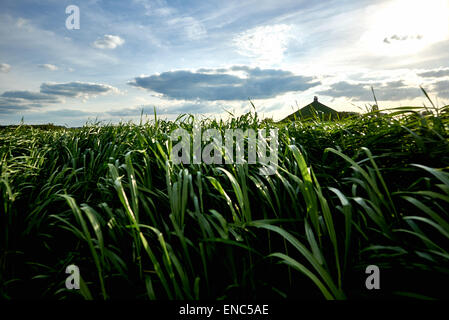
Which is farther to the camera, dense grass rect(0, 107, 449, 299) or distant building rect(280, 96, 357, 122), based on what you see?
distant building rect(280, 96, 357, 122)

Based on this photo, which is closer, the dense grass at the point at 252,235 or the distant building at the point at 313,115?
the dense grass at the point at 252,235

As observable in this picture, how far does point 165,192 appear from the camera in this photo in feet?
5.16

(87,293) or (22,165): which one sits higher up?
(22,165)

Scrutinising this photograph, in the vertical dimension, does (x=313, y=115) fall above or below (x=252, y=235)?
above

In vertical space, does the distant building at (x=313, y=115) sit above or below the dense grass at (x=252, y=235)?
above

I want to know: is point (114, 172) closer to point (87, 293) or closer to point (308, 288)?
point (87, 293)

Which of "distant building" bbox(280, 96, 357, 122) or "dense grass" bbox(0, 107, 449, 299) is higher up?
"distant building" bbox(280, 96, 357, 122)

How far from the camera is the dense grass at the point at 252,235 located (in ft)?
3.44

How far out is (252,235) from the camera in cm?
126

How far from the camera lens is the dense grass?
1.05 meters

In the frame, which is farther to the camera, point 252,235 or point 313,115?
point 313,115
